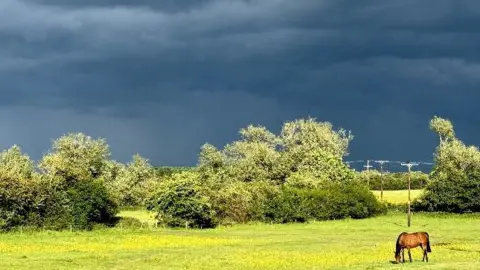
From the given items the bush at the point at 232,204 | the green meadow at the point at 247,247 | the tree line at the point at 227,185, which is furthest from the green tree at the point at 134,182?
the green meadow at the point at 247,247

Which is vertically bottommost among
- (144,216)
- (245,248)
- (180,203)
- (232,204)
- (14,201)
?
(245,248)

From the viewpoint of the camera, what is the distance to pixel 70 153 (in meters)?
122

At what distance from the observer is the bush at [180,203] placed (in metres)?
92.1

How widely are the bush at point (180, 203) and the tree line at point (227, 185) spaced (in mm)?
133

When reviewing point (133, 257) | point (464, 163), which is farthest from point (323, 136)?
point (133, 257)

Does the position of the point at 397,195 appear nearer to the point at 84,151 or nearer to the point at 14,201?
the point at 84,151

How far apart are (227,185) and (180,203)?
60.5ft

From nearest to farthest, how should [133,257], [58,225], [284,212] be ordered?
[133,257] < [58,225] < [284,212]

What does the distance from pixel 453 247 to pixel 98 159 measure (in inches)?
3179

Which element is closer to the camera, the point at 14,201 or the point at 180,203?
the point at 14,201

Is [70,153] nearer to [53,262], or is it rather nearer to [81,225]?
[81,225]

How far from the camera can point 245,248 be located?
5912 centimetres

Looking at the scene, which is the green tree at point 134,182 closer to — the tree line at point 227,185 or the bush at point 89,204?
the tree line at point 227,185

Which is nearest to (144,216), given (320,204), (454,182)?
(320,204)
